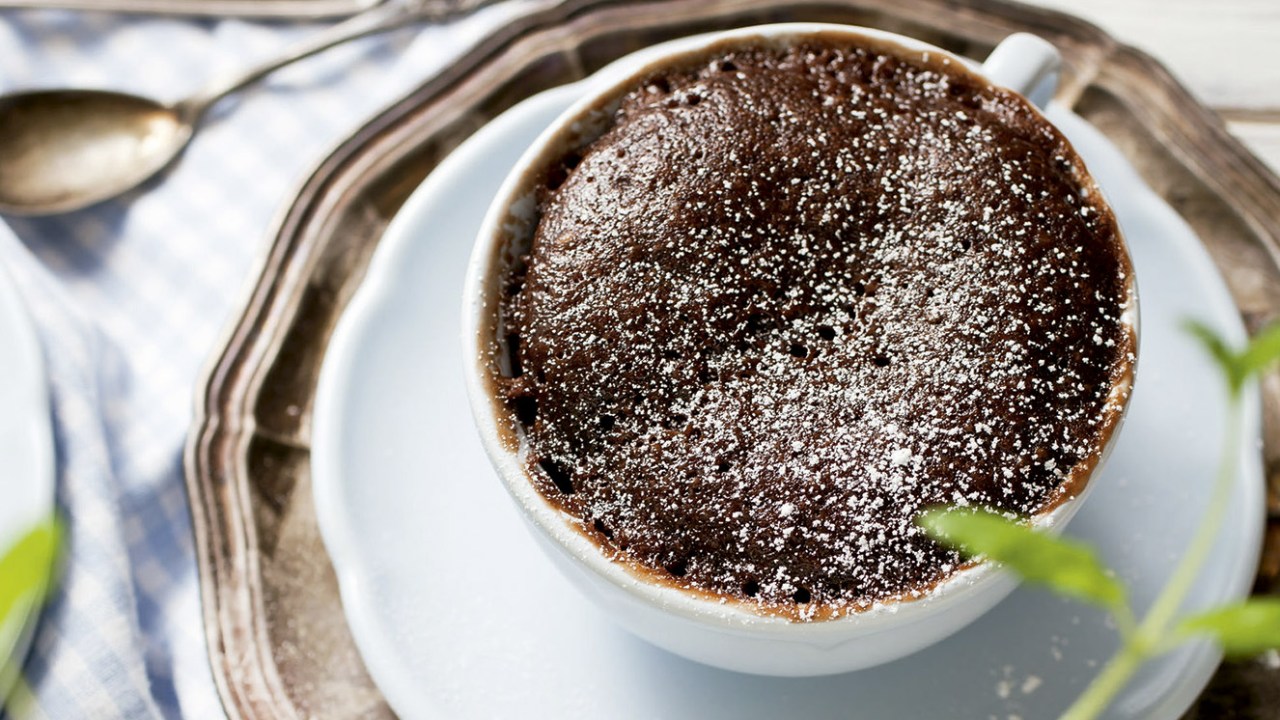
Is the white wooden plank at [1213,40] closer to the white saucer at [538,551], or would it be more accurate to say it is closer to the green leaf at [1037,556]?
the white saucer at [538,551]

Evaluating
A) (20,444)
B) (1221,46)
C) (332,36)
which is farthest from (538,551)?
(1221,46)

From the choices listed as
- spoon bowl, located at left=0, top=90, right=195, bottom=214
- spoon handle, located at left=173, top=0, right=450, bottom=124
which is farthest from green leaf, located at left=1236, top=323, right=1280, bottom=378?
spoon bowl, located at left=0, top=90, right=195, bottom=214

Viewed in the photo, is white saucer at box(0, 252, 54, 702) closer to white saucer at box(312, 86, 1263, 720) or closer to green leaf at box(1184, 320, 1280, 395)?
white saucer at box(312, 86, 1263, 720)

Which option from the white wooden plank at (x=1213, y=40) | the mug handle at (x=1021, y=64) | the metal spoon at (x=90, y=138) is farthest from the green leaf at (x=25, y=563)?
the white wooden plank at (x=1213, y=40)

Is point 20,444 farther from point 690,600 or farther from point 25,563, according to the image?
point 25,563

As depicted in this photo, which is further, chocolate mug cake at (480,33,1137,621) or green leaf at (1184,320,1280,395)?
chocolate mug cake at (480,33,1137,621)

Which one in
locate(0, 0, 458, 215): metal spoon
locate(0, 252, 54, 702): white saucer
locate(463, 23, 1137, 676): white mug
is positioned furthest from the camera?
locate(0, 0, 458, 215): metal spoon

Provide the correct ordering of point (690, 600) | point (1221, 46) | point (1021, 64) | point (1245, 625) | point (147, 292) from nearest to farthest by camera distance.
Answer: point (1245, 625)
point (690, 600)
point (1021, 64)
point (147, 292)
point (1221, 46)

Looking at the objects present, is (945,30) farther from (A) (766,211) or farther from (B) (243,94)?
(B) (243,94)
